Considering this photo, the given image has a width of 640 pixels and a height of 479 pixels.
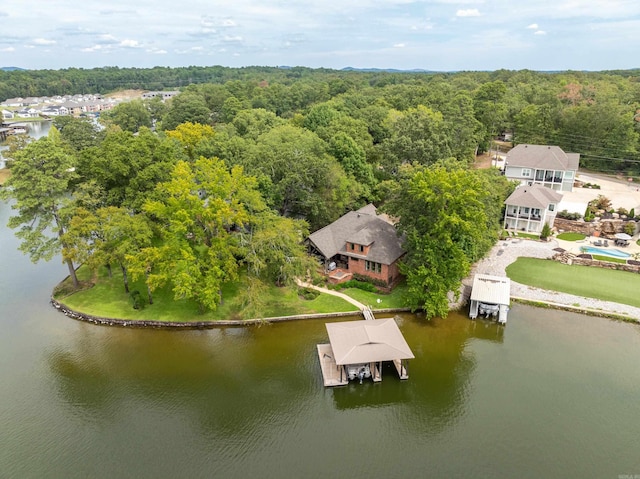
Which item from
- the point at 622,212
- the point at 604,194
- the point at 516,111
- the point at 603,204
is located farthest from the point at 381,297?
the point at 516,111

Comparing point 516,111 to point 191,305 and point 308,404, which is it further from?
point 308,404

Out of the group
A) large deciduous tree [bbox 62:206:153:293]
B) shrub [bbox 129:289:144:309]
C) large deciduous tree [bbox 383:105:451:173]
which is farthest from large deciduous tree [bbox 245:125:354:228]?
shrub [bbox 129:289:144:309]

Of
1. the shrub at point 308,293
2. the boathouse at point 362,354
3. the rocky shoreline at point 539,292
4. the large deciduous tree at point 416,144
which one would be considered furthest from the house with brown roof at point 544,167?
the boathouse at point 362,354

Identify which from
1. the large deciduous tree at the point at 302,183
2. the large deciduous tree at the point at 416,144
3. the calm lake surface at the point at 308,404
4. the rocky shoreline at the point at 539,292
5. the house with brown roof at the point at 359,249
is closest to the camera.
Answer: the calm lake surface at the point at 308,404

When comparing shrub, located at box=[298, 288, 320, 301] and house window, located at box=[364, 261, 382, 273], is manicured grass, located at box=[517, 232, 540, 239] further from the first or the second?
shrub, located at box=[298, 288, 320, 301]

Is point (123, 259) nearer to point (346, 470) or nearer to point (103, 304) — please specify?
point (103, 304)

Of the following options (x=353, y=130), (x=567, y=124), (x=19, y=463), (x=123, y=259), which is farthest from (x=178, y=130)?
(x=567, y=124)

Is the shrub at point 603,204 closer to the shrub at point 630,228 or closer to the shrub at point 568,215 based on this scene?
the shrub at point 568,215

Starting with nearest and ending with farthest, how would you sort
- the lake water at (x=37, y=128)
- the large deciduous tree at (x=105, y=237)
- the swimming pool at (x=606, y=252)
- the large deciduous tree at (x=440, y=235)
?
the large deciduous tree at (x=440, y=235)
the large deciduous tree at (x=105, y=237)
the swimming pool at (x=606, y=252)
the lake water at (x=37, y=128)
